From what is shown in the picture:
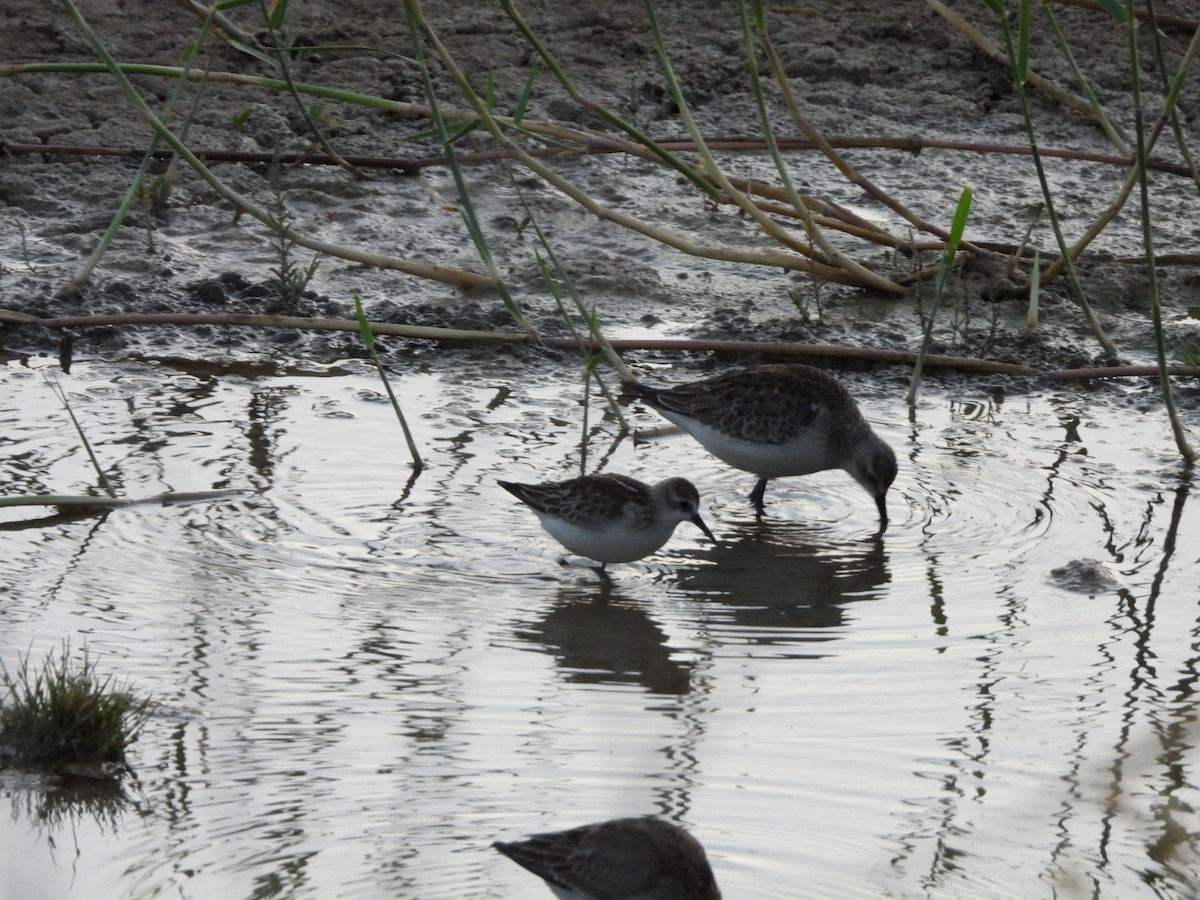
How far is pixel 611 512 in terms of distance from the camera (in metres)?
6.39

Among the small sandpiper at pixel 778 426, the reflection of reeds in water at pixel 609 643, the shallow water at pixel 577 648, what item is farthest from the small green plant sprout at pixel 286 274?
the reflection of reeds in water at pixel 609 643

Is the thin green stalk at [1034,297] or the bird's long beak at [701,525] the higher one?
the thin green stalk at [1034,297]

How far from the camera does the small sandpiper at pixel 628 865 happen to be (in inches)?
155

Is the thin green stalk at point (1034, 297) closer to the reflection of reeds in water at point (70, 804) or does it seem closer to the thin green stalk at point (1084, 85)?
the thin green stalk at point (1084, 85)

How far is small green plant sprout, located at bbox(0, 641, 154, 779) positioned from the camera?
15.1ft

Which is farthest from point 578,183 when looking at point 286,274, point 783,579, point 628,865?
point 628,865

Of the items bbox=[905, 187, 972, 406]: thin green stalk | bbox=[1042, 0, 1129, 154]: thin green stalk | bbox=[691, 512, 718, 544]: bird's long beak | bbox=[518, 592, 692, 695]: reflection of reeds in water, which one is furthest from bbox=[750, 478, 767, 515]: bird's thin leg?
bbox=[1042, 0, 1129, 154]: thin green stalk

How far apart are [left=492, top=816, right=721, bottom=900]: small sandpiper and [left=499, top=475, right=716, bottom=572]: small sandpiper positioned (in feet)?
7.91

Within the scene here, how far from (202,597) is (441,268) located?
357cm

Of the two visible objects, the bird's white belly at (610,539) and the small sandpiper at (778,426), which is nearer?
the bird's white belly at (610,539)

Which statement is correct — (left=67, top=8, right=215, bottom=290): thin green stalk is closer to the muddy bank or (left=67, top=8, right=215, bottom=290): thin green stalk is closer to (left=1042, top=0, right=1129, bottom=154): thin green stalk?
the muddy bank

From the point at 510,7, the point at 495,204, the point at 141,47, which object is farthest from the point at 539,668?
the point at 141,47

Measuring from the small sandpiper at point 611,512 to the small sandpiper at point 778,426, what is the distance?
0.84m

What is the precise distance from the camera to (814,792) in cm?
476
